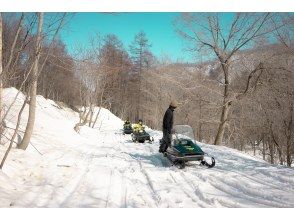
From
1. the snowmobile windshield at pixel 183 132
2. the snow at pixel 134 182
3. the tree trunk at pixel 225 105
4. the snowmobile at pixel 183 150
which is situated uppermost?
the tree trunk at pixel 225 105

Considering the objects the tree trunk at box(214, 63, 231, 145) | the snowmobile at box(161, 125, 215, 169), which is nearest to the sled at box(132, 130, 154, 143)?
the tree trunk at box(214, 63, 231, 145)

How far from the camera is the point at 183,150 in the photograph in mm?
8766

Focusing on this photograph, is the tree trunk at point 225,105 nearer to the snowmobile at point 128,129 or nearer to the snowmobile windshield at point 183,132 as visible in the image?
the snowmobile windshield at point 183,132

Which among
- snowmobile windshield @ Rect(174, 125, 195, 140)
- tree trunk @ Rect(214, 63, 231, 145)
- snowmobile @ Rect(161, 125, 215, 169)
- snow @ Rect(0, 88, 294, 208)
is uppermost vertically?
tree trunk @ Rect(214, 63, 231, 145)

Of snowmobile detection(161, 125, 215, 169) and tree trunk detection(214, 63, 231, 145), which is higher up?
tree trunk detection(214, 63, 231, 145)

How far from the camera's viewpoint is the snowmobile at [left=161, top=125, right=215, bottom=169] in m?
8.56

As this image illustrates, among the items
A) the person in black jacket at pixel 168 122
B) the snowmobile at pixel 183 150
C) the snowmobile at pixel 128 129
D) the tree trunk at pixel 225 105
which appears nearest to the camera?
the snowmobile at pixel 183 150

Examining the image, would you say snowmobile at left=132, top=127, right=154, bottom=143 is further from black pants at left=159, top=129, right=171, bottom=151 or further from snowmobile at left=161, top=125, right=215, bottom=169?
snowmobile at left=161, top=125, right=215, bottom=169

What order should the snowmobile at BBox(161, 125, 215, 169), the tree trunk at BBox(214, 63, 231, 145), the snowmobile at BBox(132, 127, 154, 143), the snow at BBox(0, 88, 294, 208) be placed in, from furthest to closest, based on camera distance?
the tree trunk at BBox(214, 63, 231, 145)
the snowmobile at BBox(132, 127, 154, 143)
the snowmobile at BBox(161, 125, 215, 169)
the snow at BBox(0, 88, 294, 208)

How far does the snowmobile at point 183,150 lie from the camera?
28.1ft

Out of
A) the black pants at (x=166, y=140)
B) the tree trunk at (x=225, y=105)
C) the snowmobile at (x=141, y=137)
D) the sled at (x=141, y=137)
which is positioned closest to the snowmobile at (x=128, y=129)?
the snowmobile at (x=141, y=137)

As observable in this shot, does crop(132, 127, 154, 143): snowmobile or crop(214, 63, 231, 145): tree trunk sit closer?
crop(132, 127, 154, 143): snowmobile

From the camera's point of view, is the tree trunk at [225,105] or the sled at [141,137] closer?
the sled at [141,137]
